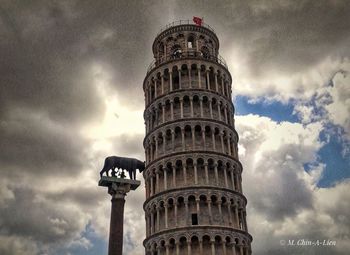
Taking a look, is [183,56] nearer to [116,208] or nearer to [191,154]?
[191,154]

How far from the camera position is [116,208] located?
24359mm

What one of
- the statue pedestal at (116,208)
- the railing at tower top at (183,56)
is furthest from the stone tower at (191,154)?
the statue pedestal at (116,208)

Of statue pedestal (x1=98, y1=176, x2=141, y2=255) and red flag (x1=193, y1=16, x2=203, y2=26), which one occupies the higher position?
red flag (x1=193, y1=16, x2=203, y2=26)

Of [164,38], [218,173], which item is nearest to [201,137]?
[218,173]

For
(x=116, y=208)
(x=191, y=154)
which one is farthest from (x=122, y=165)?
(x=191, y=154)

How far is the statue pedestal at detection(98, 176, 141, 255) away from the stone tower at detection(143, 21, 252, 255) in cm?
1796

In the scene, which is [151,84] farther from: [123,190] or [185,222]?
[123,190]

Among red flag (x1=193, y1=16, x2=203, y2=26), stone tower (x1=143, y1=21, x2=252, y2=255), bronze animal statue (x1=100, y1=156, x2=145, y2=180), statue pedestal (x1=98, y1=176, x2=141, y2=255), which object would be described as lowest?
statue pedestal (x1=98, y1=176, x2=141, y2=255)

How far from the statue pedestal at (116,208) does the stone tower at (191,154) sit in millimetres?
17959

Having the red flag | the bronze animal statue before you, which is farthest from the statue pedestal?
the red flag

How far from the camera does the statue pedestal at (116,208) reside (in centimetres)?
2400

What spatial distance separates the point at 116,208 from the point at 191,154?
2151 cm

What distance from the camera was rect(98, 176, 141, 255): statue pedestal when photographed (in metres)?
24.0

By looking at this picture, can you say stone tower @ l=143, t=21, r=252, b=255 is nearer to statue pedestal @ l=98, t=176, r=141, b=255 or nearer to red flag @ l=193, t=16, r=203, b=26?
red flag @ l=193, t=16, r=203, b=26
